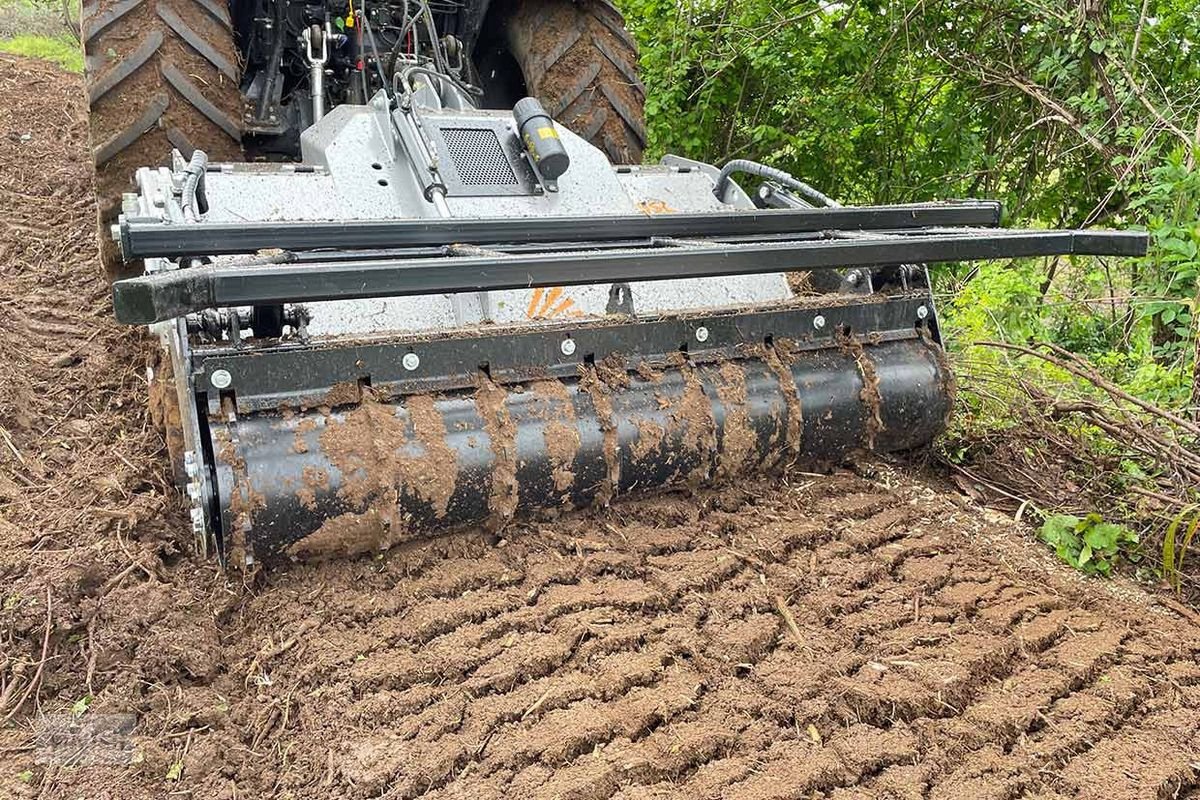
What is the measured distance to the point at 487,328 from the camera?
8.44ft

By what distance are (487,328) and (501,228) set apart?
0.97ft

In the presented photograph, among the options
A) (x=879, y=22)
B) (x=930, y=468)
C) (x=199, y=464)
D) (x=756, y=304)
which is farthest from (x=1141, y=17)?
(x=199, y=464)

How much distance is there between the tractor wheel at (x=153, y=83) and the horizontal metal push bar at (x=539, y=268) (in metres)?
1.92

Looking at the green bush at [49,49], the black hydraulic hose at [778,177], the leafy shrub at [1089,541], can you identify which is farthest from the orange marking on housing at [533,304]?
the green bush at [49,49]

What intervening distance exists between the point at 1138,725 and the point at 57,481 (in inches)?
125

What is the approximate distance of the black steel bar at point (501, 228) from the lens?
2.07m

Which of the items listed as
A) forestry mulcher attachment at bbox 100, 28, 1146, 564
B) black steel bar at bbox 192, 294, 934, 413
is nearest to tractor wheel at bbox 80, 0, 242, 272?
forestry mulcher attachment at bbox 100, 28, 1146, 564

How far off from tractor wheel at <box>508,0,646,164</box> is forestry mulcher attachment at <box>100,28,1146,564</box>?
772mm

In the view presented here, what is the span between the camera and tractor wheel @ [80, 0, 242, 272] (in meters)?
3.55

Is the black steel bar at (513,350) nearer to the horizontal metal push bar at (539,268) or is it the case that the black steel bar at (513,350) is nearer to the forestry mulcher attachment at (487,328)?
the forestry mulcher attachment at (487,328)

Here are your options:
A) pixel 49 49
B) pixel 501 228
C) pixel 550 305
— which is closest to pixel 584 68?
pixel 550 305

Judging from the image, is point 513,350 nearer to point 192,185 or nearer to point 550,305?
point 550,305

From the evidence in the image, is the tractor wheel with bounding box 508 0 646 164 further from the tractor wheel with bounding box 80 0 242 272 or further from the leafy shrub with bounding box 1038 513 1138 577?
the leafy shrub with bounding box 1038 513 1138 577

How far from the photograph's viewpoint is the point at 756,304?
298cm
